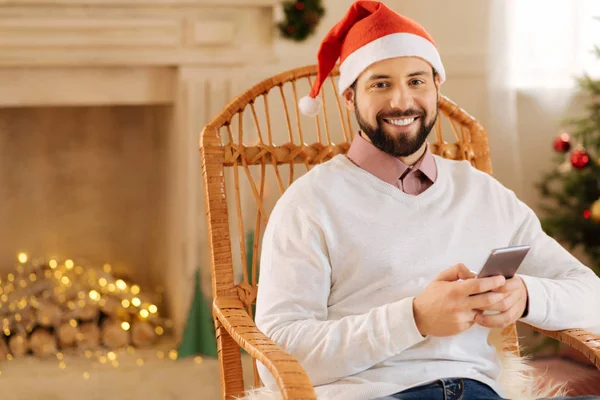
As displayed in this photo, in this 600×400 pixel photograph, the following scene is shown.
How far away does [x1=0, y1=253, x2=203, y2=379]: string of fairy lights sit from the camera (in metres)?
2.53

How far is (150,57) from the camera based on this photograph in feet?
8.06

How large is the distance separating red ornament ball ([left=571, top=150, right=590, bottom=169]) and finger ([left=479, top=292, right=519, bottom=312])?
1222mm

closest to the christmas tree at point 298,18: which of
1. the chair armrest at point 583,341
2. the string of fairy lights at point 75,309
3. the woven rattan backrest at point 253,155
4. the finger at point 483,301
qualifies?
the woven rattan backrest at point 253,155

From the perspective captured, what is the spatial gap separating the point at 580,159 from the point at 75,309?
164 centimetres

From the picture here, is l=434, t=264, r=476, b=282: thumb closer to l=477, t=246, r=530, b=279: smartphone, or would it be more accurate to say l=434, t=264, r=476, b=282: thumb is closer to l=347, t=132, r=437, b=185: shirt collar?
l=477, t=246, r=530, b=279: smartphone

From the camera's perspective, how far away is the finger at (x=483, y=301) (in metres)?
1.10

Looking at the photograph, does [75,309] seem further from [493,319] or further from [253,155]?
[493,319]

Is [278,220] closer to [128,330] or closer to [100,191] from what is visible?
[128,330]

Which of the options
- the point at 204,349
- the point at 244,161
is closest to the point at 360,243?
the point at 244,161

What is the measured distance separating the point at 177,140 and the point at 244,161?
1060 mm

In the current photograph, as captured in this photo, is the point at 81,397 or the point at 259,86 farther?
the point at 81,397

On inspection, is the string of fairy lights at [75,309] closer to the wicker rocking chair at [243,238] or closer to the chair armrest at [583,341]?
the wicker rocking chair at [243,238]

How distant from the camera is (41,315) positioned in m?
2.54

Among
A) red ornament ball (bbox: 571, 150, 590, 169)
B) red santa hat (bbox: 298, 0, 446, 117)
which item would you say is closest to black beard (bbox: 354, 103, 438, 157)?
red santa hat (bbox: 298, 0, 446, 117)
